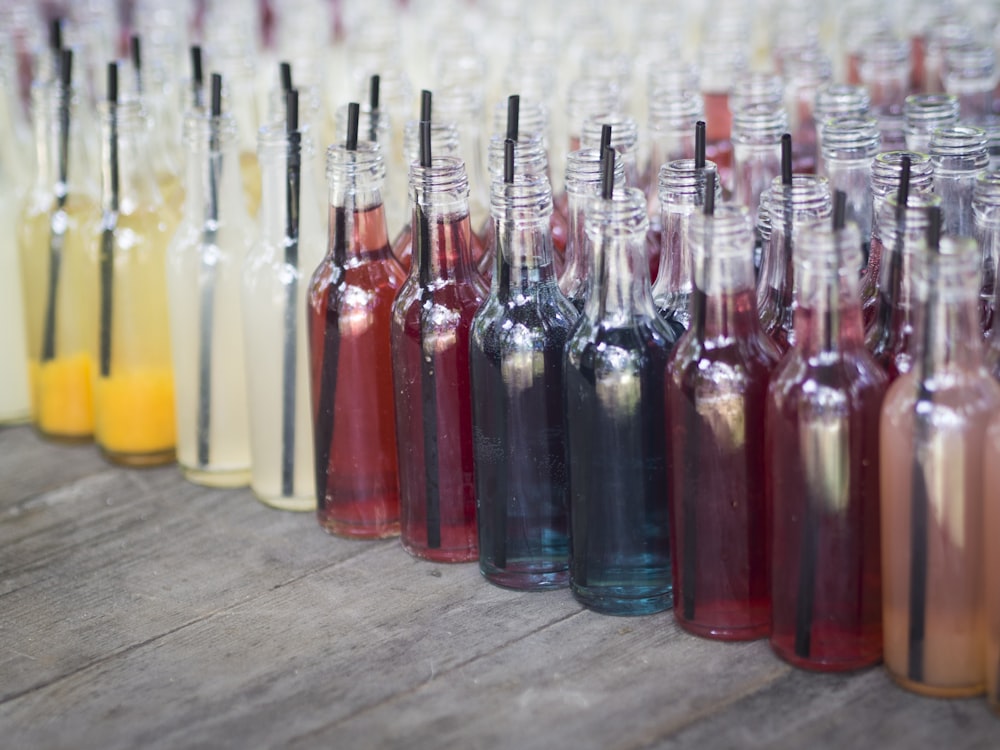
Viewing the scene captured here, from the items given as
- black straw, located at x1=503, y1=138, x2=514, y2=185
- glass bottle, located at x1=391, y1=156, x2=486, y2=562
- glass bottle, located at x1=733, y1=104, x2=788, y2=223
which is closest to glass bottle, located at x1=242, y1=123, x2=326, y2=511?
glass bottle, located at x1=391, y1=156, x2=486, y2=562

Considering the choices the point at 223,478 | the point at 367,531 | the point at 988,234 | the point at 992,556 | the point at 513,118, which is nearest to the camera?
the point at 992,556

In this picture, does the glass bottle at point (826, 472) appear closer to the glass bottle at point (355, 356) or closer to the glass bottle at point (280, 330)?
the glass bottle at point (355, 356)

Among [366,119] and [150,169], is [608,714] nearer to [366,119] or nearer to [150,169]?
[366,119]

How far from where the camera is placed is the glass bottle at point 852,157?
1.12m

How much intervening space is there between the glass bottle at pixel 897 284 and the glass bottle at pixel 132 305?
68 centimetres

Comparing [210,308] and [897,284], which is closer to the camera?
[897,284]

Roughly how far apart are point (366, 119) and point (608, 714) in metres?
0.59

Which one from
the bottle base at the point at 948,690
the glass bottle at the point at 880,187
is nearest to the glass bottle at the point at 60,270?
the glass bottle at the point at 880,187

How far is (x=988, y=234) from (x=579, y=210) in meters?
0.29

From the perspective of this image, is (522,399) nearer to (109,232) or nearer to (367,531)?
(367,531)

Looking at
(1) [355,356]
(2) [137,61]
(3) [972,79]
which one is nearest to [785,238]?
(1) [355,356]

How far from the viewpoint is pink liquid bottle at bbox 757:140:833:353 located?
100 centimetres

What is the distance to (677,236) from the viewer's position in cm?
107

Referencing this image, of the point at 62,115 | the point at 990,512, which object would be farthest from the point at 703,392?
the point at 62,115
